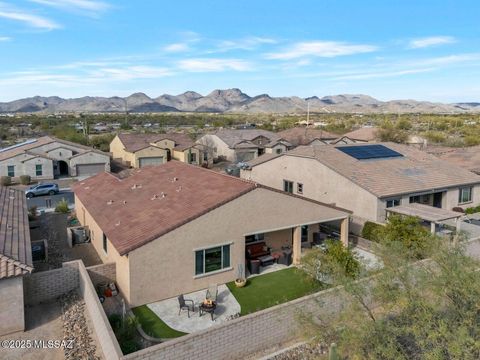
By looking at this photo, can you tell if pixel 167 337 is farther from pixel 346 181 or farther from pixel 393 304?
pixel 346 181

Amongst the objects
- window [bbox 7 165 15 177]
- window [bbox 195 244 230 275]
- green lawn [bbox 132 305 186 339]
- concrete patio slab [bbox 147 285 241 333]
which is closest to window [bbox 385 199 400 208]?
window [bbox 195 244 230 275]

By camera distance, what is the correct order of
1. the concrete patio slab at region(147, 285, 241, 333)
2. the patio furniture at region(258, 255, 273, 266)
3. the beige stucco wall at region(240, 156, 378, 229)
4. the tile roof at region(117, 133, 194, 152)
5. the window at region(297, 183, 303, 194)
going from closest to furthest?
the concrete patio slab at region(147, 285, 241, 333)
the patio furniture at region(258, 255, 273, 266)
the beige stucco wall at region(240, 156, 378, 229)
the window at region(297, 183, 303, 194)
the tile roof at region(117, 133, 194, 152)

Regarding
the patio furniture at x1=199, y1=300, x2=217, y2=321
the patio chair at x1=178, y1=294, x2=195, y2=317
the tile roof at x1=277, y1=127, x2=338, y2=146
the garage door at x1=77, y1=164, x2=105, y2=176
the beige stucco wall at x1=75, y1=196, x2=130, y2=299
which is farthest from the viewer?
the tile roof at x1=277, y1=127, x2=338, y2=146

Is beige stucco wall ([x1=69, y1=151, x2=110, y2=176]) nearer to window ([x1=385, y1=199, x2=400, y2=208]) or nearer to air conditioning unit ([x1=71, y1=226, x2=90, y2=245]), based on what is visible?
air conditioning unit ([x1=71, y1=226, x2=90, y2=245])

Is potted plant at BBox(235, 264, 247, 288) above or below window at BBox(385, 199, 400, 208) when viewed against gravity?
below

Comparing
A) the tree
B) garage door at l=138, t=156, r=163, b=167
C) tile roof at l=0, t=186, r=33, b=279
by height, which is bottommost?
garage door at l=138, t=156, r=163, b=167

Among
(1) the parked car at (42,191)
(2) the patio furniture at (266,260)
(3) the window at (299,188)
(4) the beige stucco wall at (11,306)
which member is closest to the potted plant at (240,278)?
(2) the patio furniture at (266,260)

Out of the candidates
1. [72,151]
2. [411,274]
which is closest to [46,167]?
[72,151]
